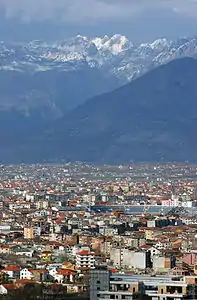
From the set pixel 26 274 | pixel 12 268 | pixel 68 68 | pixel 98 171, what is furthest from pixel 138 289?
pixel 68 68

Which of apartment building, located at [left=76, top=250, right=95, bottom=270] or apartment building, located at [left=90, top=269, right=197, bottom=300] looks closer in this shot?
apartment building, located at [left=90, top=269, right=197, bottom=300]

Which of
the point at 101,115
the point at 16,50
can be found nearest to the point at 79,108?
the point at 101,115

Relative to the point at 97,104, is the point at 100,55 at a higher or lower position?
higher

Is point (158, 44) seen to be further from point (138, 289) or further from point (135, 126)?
point (138, 289)

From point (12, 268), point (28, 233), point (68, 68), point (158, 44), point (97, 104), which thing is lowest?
point (12, 268)

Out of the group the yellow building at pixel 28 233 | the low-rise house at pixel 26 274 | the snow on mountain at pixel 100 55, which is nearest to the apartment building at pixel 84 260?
the low-rise house at pixel 26 274

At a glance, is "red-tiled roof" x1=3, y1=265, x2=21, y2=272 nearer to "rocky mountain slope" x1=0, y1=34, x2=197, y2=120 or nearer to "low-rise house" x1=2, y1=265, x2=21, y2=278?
"low-rise house" x1=2, y1=265, x2=21, y2=278

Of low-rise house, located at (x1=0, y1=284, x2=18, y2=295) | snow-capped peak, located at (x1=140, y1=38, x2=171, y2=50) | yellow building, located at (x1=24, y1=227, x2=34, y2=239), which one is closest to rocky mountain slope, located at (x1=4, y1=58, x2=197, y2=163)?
snow-capped peak, located at (x1=140, y1=38, x2=171, y2=50)
